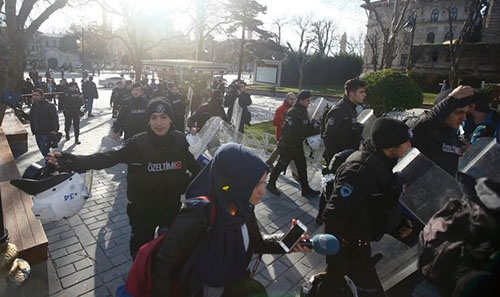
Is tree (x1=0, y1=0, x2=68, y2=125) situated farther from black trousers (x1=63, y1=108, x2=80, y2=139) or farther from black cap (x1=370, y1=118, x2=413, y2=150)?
black cap (x1=370, y1=118, x2=413, y2=150)

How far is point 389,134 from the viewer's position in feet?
8.46

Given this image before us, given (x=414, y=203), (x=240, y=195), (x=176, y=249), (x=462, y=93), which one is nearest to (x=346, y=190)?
(x=414, y=203)

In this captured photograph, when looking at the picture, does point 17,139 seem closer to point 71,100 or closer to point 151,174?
point 71,100

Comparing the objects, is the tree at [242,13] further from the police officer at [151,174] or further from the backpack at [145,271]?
the backpack at [145,271]

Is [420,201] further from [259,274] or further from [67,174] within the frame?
[67,174]

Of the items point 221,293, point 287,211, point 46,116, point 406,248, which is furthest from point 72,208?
point 46,116

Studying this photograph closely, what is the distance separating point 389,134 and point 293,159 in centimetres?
377

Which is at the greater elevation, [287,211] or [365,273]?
[365,273]

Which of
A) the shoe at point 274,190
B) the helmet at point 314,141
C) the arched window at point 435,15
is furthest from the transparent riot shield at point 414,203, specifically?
the arched window at point 435,15

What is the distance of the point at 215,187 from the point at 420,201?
207 cm

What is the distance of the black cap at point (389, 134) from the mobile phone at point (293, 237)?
95 centimetres

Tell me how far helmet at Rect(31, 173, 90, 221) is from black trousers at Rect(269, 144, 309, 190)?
3988mm

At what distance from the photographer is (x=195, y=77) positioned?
19734 millimetres

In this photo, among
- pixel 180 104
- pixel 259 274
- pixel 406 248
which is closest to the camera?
pixel 406 248
